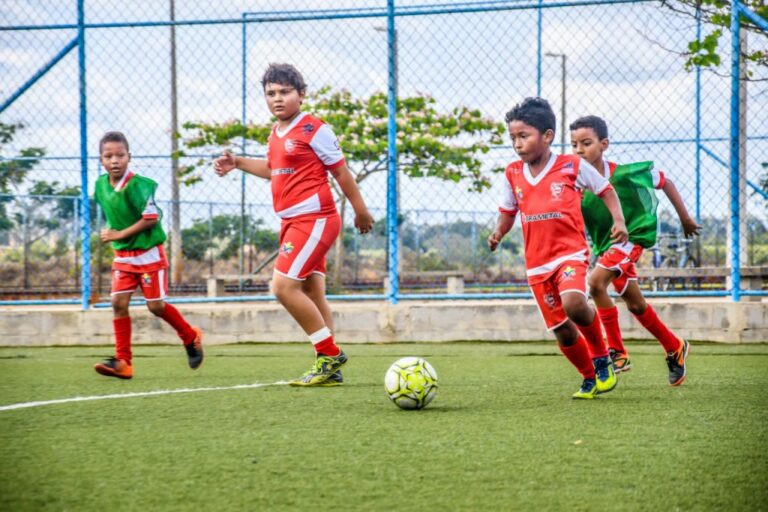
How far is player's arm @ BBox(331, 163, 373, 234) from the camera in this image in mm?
5786

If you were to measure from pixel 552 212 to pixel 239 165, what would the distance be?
218 cm

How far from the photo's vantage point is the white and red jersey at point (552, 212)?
5035 mm

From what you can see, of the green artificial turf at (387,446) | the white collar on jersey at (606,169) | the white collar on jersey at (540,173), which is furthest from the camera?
the white collar on jersey at (606,169)

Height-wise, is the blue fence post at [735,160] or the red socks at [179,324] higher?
the blue fence post at [735,160]

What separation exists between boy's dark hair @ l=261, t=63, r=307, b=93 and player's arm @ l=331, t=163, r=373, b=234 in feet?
1.78

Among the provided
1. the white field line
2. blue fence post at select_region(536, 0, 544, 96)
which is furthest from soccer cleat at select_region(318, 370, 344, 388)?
blue fence post at select_region(536, 0, 544, 96)

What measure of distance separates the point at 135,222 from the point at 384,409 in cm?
282

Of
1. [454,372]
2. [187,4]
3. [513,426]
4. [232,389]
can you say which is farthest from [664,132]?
[513,426]

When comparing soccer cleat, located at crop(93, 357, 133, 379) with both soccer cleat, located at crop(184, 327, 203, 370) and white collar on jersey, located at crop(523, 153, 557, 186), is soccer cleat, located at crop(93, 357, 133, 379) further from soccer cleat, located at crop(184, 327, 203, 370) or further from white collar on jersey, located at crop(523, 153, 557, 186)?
white collar on jersey, located at crop(523, 153, 557, 186)

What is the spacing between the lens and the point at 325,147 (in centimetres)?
588

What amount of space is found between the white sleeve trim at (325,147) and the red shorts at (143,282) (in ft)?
5.58

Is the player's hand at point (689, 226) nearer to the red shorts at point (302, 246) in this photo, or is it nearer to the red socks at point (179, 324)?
the red shorts at point (302, 246)

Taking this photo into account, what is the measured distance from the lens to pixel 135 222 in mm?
6797

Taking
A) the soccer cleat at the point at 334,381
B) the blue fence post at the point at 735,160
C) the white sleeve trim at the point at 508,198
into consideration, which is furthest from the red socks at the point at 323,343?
the blue fence post at the point at 735,160
